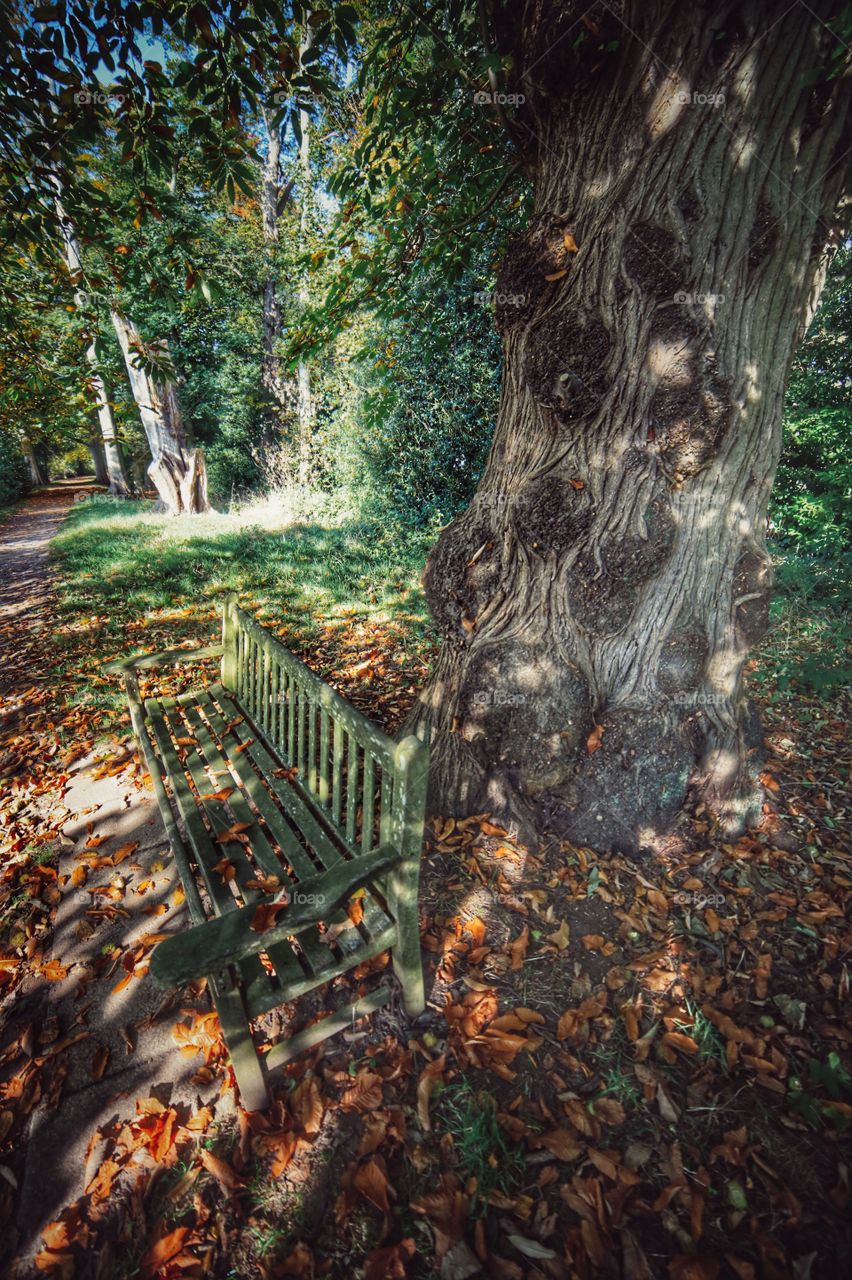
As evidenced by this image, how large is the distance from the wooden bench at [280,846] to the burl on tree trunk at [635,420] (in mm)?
813

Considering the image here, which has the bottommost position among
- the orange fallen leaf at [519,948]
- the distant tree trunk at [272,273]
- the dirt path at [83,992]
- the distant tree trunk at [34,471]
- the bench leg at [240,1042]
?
the dirt path at [83,992]

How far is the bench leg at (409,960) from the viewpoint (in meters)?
1.88

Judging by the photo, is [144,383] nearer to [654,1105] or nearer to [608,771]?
[608,771]

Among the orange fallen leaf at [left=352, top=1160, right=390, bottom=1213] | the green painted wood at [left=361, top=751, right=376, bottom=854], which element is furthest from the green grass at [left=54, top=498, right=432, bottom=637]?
the orange fallen leaf at [left=352, top=1160, right=390, bottom=1213]

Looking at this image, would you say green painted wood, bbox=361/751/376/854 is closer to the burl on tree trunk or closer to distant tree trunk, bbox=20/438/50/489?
the burl on tree trunk

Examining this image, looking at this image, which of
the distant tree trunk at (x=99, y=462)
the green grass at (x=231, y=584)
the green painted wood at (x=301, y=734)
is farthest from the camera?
the distant tree trunk at (x=99, y=462)

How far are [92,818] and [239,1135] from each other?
2156mm

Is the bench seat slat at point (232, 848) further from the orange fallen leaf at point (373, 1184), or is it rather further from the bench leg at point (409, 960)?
the orange fallen leaf at point (373, 1184)

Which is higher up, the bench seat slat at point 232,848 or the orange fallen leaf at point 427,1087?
the bench seat slat at point 232,848

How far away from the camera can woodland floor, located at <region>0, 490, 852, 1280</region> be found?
4.84 feet

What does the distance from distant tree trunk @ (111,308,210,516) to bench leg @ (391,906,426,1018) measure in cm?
1272

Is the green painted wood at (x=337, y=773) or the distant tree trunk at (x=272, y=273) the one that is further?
the distant tree trunk at (x=272, y=273)

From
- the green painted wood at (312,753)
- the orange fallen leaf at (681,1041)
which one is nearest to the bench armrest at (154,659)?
the green painted wood at (312,753)

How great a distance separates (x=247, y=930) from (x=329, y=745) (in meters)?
1.09
